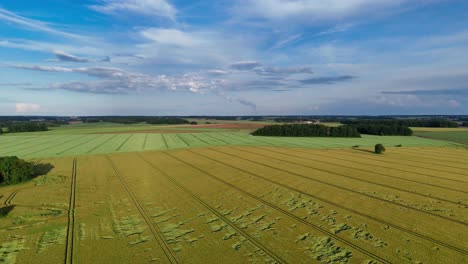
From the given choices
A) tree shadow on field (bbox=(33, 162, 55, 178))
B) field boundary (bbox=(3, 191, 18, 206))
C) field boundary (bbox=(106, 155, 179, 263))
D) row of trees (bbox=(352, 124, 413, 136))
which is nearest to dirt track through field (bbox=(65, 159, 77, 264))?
field boundary (bbox=(106, 155, 179, 263))

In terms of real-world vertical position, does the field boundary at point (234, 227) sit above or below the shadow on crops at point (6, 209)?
below

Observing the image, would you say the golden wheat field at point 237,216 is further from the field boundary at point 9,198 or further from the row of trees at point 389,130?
the row of trees at point 389,130

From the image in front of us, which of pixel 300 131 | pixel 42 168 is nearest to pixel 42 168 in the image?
pixel 42 168

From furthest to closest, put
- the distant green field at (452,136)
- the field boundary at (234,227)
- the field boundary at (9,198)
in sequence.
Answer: the distant green field at (452,136) < the field boundary at (9,198) < the field boundary at (234,227)

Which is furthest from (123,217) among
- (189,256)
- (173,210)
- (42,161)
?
(42,161)

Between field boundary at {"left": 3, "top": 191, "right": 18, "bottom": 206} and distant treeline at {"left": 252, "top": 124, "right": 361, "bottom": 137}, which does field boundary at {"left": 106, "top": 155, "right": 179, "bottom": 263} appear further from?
distant treeline at {"left": 252, "top": 124, "right": 361, "bottom": 137}

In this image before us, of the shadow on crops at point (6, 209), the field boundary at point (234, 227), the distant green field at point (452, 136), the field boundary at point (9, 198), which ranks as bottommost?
the distant green field at point (452, 136)

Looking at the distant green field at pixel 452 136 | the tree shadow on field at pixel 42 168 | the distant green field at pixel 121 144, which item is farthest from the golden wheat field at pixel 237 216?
the distant green field at pixel 452 136

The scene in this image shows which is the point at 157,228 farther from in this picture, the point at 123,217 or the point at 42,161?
the point at 42,161
